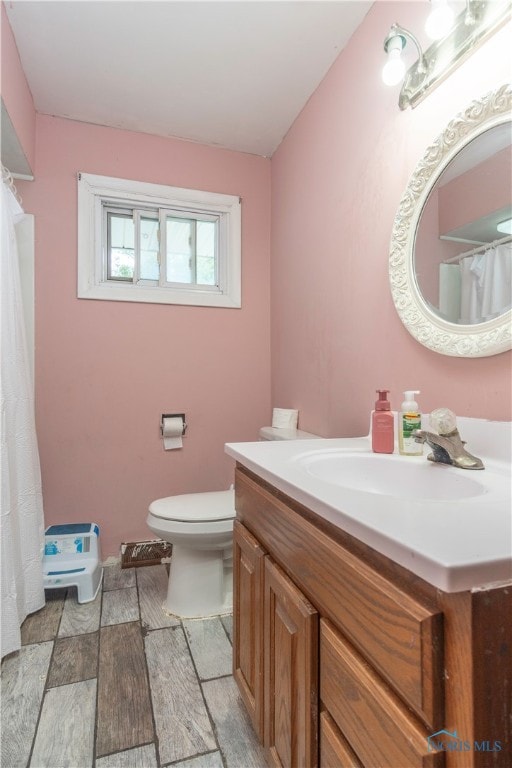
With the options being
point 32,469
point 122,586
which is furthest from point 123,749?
point 32,469

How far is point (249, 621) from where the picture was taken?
1.02m

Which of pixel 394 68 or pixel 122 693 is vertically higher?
pixel 394 68

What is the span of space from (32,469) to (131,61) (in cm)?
182

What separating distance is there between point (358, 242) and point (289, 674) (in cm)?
136

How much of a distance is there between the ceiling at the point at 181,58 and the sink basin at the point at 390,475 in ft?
5.33

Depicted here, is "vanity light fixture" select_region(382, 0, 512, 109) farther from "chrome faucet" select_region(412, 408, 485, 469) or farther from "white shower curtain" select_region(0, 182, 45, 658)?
"white shower curtain" select_region(0, 182, 45, 658)

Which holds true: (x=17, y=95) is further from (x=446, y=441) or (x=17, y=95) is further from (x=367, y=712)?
(x=367, y=712)

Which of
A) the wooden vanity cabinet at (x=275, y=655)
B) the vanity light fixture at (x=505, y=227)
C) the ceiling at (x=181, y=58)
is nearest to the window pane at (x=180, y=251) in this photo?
the ceiling at (x=181, y=58)

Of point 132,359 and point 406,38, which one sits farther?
point 132,359

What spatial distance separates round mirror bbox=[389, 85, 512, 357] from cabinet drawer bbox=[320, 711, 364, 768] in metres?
0.83

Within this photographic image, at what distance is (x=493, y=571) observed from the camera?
409 mm

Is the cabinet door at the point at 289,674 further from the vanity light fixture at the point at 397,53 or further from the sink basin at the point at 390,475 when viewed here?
the vanity light fixture at the point at 397,53

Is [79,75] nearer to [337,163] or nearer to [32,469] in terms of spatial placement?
[337,163]

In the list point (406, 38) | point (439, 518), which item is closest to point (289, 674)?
point (439, 518)
